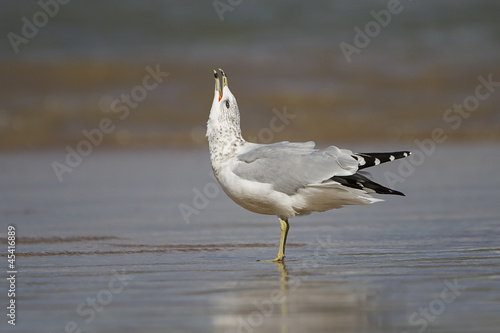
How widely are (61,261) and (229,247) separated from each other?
1.14 meters

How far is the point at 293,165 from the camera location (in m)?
5.26

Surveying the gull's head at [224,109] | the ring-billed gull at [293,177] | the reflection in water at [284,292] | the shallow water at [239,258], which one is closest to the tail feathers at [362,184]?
the ring-billed gull at [293,177]

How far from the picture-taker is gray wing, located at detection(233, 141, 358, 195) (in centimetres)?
513

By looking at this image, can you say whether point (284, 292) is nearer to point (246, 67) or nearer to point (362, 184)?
point (362, 184)

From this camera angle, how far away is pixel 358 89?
15391mm

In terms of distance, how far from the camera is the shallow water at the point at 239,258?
368cm

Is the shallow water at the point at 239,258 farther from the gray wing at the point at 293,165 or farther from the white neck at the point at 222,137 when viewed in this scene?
the white neck at the point at 222,137

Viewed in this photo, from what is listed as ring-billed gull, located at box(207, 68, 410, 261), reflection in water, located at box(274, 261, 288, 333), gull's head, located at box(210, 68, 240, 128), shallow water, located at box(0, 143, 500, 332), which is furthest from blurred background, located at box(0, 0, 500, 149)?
reflection in water, located at box(274, 261, 288, 333)

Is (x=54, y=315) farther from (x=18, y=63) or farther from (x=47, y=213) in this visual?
(x=18, y=63)

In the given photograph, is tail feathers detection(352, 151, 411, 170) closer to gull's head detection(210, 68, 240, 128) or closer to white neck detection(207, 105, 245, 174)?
white neck detection(207, 105, 245, 174)

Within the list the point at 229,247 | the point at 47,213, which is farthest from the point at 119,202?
the point at 229,247

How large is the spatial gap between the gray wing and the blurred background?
7.09 m

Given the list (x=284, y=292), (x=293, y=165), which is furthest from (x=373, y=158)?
(x=284, y=292)

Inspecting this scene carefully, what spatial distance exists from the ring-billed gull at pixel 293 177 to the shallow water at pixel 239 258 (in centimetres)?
33
